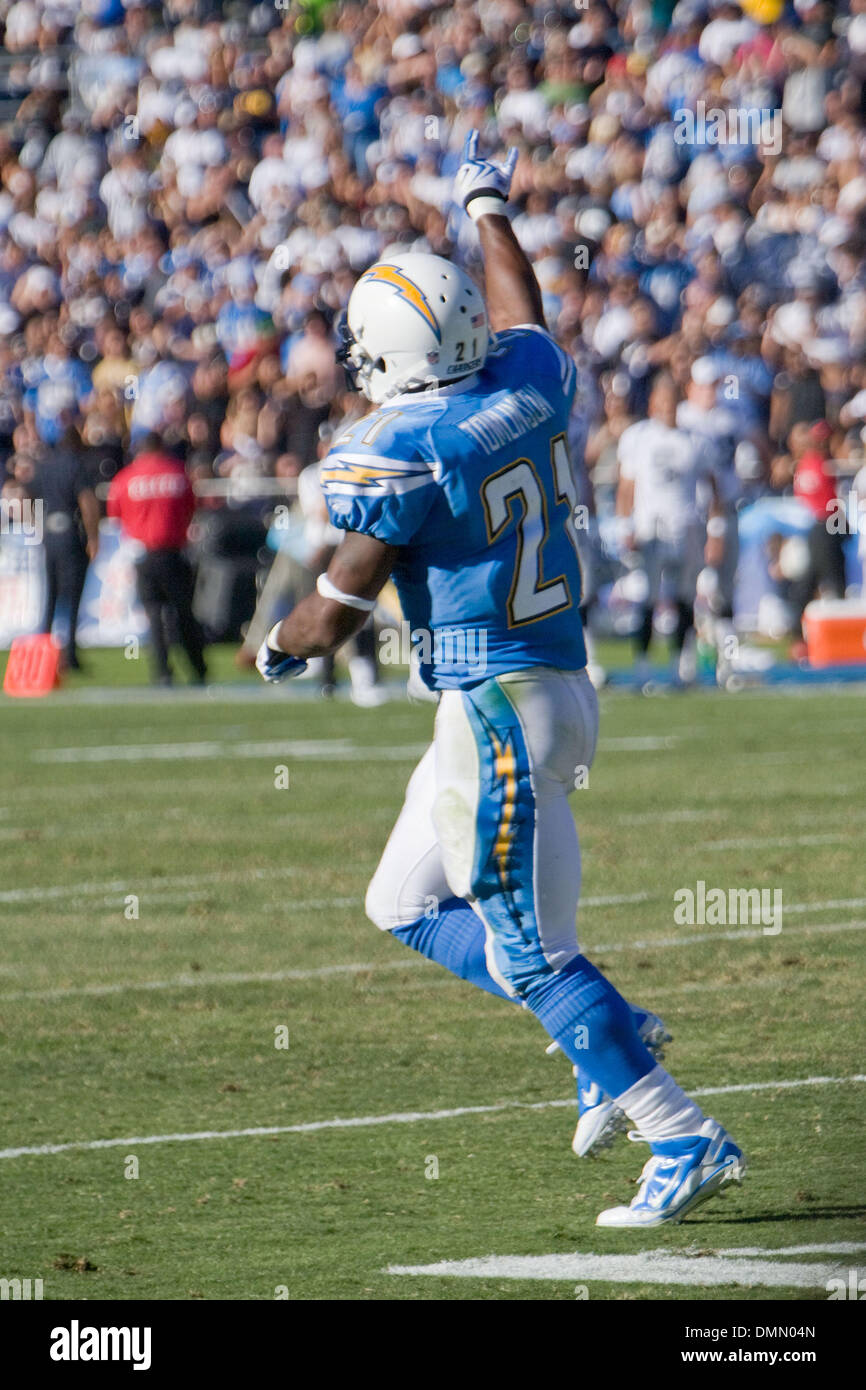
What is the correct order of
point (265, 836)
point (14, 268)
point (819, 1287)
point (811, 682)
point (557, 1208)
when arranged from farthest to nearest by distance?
point (14, 268) < point (811, 682) < point (265, 836) < point (557, 1208) < point (819, 1287)

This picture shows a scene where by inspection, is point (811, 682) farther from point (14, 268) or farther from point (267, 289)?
point (14, 268)

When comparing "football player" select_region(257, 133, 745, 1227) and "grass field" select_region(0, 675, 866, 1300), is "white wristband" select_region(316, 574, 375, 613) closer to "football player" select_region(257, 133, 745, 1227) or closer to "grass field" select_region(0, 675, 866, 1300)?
"football player" select_region(257, 133, 745, 1227)

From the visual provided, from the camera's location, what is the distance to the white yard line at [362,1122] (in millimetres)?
5660

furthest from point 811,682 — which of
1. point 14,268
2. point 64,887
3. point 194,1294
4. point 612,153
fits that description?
point 194,1294

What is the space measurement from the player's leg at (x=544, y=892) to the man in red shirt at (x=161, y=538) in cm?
1311

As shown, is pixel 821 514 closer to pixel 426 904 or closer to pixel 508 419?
pixel 426 904

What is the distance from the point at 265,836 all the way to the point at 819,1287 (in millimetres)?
6375

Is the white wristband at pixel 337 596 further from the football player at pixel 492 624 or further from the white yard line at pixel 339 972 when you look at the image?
the white yard line at pixel 339 972

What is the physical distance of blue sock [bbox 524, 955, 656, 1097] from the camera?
4898mm

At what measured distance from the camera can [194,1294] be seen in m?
4.39

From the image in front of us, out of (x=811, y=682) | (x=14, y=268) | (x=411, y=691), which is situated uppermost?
(x=14, y=268)

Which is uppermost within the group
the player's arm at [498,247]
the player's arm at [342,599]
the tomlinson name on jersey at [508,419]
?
the player's arm at [498,247]

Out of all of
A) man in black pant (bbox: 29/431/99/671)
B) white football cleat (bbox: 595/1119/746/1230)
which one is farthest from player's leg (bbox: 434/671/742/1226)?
man in black pant (bbox: 29/431/99/671)

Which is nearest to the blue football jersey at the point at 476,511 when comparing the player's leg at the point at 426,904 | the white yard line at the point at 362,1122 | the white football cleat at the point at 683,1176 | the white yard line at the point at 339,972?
the player's leg at the point at 426,904
